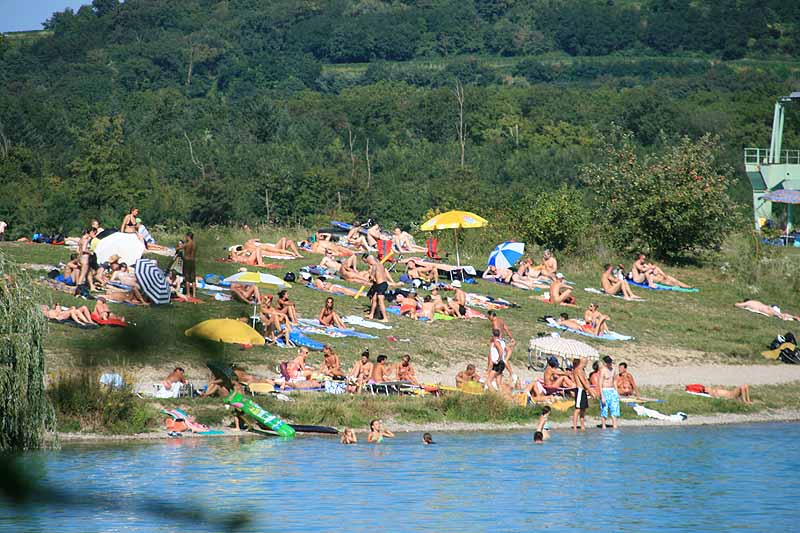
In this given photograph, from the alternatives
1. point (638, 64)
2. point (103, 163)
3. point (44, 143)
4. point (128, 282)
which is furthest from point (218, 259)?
point (638, 64)

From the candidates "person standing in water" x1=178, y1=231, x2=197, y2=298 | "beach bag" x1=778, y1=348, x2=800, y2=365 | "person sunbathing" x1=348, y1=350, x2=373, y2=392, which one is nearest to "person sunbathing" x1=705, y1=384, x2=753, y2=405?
"beach bag" x1=778, y1=348, x2=800, y2=365

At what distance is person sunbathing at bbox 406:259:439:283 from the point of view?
26052 millimetres

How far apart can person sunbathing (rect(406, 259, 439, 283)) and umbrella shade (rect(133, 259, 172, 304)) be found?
930 inches

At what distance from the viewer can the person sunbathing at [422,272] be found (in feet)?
85.5

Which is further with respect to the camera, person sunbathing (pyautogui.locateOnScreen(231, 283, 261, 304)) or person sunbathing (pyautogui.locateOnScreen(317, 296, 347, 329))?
person sunbathing (pyautogui.locateOnScreen(317, 296, 347, 329))

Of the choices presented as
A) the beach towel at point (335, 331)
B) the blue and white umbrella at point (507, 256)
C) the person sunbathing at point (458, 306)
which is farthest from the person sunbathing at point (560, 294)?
the beach towel at point (335, 331)

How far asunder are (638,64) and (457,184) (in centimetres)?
8368

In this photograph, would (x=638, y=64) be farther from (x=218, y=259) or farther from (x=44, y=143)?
(x=218, y=259)

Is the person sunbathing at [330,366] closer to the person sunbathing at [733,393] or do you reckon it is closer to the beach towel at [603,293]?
the person sunbathing at [733,393]

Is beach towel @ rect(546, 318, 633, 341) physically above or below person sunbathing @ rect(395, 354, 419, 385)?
above

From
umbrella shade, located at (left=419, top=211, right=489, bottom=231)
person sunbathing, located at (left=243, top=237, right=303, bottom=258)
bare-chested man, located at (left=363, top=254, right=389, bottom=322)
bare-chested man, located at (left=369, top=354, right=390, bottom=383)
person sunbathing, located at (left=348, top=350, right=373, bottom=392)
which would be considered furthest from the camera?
umbrella shade, located at (left=419, top=211, right=489, bottom=231)

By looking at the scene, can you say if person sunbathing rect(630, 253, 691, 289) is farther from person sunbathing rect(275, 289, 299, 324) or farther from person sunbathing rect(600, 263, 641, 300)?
person sunbathing rect(275, 289, 299, 324)

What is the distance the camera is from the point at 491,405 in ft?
59.6

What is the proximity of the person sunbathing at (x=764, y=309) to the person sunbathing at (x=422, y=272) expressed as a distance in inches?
299
